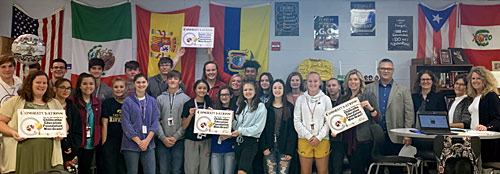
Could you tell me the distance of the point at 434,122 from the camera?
14.0ft

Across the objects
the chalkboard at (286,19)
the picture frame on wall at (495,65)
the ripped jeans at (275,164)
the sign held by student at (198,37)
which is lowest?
the ripped jeans at (275,164)

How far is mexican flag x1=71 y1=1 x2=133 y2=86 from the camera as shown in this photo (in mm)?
6496

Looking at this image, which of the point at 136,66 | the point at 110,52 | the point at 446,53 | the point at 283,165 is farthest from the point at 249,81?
the point at 446,53

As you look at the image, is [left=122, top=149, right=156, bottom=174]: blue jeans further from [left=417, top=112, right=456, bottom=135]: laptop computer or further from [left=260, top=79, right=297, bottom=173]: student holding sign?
[left=417, top=112, right=456, bottom=135]: laptop computer

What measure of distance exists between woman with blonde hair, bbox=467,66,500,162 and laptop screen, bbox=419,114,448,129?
54cm

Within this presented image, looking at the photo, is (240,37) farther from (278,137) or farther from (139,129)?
(139,129)

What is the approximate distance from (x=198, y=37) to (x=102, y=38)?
5.45 ft

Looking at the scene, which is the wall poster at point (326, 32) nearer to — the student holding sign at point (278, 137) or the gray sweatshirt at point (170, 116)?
the student holding sign at point (278, 137)

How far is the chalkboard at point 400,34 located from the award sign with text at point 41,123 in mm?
5234

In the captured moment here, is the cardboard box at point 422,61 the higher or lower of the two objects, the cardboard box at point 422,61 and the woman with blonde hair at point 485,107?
the higher

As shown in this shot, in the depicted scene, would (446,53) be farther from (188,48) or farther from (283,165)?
(188,48)

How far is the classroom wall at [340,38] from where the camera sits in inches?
264

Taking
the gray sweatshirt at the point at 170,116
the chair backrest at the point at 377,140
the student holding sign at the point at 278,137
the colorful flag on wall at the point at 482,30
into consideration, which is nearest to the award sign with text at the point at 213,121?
the gray sweatshirt at the point at 170,116

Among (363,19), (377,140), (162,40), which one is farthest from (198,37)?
(377,140)
